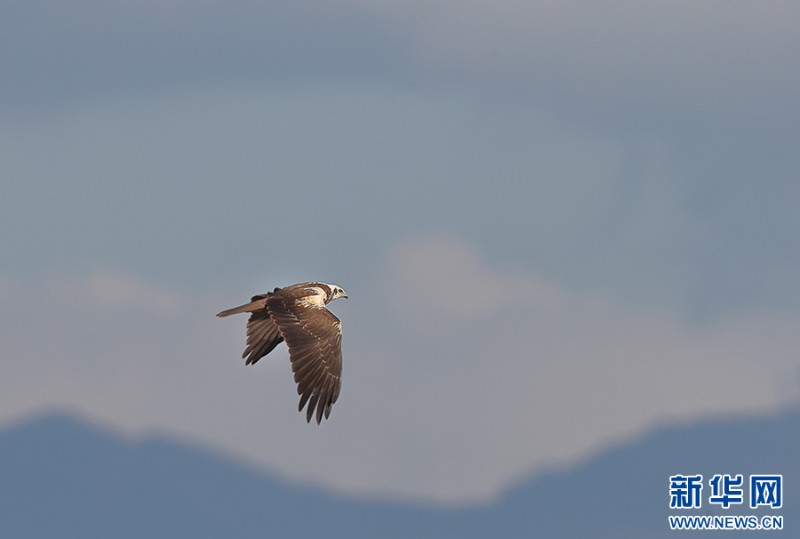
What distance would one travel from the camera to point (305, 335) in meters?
36.2

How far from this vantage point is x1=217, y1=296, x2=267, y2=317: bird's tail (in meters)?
37.0

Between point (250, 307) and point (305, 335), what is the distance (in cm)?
171

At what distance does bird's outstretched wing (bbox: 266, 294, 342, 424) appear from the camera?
1383 inches

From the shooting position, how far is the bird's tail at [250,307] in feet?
121

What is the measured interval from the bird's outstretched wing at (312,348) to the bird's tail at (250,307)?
0.16 m

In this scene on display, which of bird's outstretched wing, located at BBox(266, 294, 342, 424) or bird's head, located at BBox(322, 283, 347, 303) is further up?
bird's head, located at BBox(322, 283, 347, 303)

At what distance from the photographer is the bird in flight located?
35188mm

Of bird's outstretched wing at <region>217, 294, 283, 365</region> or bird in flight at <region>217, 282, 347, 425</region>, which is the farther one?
bird's outstretched wing at <region>217, 294, 283, 365</region>

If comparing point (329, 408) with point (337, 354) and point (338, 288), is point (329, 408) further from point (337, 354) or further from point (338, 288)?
point (338, 288)

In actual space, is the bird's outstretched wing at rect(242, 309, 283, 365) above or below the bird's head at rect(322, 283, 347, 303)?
below

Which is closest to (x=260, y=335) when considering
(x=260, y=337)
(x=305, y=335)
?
(x=260, y=337)

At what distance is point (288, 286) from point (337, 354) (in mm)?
3332

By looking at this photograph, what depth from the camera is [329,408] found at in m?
35.2

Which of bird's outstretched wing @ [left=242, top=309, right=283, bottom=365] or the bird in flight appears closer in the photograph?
the bird in flight
